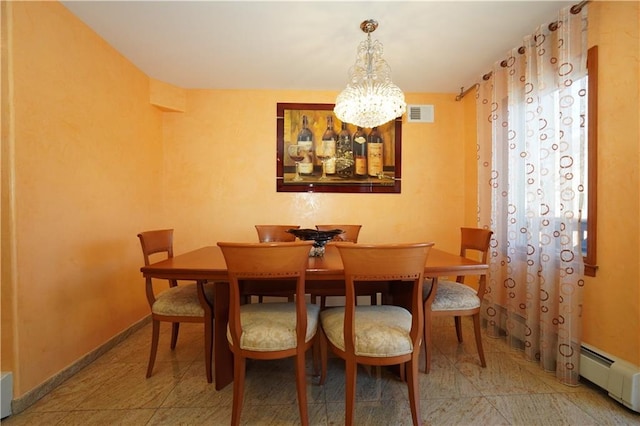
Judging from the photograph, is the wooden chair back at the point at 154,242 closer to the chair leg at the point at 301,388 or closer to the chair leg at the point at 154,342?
the chair leg at the point at 154,342

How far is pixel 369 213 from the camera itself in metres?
3.14

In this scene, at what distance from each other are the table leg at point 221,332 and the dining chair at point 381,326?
74 centimetres

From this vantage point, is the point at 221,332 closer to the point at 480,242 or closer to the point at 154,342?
the point at 154,342

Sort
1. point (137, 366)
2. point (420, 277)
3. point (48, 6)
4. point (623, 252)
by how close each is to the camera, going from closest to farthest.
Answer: point (420, 277) < point (623, 252) < point (48, 6) < point (137, 366)

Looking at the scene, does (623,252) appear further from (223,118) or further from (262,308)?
(223,118)

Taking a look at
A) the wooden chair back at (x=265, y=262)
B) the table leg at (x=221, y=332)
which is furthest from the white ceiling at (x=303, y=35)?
the table leg at (x=221, y=332)

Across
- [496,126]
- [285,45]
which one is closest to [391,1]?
[285,45]

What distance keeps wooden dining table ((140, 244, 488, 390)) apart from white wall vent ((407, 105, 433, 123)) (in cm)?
183

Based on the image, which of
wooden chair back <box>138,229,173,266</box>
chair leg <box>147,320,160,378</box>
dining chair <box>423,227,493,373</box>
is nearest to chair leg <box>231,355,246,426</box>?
chair leg <box>147,320,160,378</box>

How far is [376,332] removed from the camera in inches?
51.8

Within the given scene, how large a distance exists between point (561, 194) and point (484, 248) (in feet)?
1.91

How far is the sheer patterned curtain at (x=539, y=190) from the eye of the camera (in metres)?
1.70

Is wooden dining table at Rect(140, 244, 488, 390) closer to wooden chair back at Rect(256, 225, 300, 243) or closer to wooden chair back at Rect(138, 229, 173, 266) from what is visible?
wooden chair back at Rect(138, 229, 173, 266)

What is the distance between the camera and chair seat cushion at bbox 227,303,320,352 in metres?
1.32
